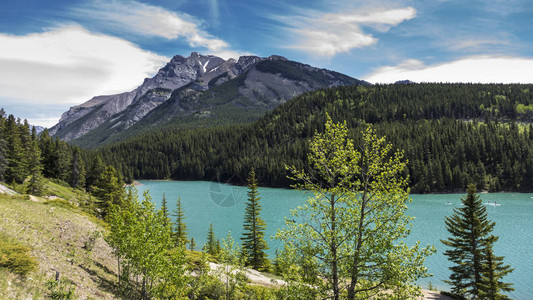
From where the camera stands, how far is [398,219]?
13289 millimetres

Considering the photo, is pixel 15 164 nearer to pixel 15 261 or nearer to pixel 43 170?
pixel 43 170

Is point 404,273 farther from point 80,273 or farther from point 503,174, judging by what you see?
point 503,174

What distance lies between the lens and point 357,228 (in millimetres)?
13539

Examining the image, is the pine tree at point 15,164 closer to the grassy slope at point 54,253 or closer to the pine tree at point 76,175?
the pine tree at point 76,175

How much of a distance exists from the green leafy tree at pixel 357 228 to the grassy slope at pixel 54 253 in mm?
12469

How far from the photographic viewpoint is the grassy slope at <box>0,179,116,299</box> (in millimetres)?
14400

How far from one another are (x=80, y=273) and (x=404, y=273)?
19.4 m

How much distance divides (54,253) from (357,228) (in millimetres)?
19758

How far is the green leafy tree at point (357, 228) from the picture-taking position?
12.7 m

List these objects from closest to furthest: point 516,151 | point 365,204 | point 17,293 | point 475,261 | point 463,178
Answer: point 17,293, point 365,204, point 475,261, point 463,178, point 516,151

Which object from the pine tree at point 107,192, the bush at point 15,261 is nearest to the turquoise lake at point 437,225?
the pine tree at point 107,192

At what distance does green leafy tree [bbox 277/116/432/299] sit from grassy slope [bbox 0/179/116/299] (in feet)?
40.9

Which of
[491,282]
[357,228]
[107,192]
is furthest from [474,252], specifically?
[107,192]

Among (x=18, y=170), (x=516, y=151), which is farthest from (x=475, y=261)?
(x=516, y=151)
